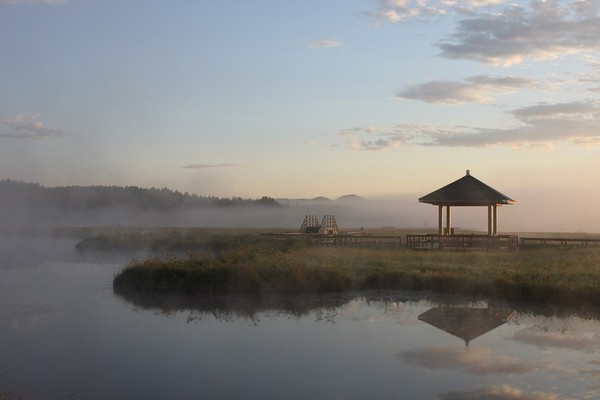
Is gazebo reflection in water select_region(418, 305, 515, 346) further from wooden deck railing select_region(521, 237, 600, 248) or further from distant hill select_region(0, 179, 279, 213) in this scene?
distant hill select_region(0, 179, 279, 213)

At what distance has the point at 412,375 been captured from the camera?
12641 millimetres

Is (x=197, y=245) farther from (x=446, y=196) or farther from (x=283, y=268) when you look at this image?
(x=283, y=268)

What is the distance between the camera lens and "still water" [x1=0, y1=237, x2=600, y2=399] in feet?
38.7

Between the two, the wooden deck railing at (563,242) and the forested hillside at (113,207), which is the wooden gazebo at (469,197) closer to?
the wooden deck railing at (563,242)

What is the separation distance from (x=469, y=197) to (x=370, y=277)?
A: 12.1 m

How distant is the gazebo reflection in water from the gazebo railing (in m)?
14.1

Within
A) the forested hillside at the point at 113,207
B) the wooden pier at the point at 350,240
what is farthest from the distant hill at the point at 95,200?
the wooden pier at the point at 350,240

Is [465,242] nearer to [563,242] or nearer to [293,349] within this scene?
[563,242]

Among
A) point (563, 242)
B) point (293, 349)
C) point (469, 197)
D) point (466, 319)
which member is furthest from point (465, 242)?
point (293, 349)

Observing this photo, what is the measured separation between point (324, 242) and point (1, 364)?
24156 millimetres

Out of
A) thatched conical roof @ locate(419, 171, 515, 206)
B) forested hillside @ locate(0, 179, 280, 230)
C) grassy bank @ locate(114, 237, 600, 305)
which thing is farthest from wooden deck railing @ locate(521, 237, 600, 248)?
forested hillside @ locate(0, 179, 280, 230)

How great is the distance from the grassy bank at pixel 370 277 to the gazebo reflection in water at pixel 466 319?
7.69ft

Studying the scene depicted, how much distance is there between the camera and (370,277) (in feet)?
78.6

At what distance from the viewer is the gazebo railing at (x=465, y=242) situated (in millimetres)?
33719
